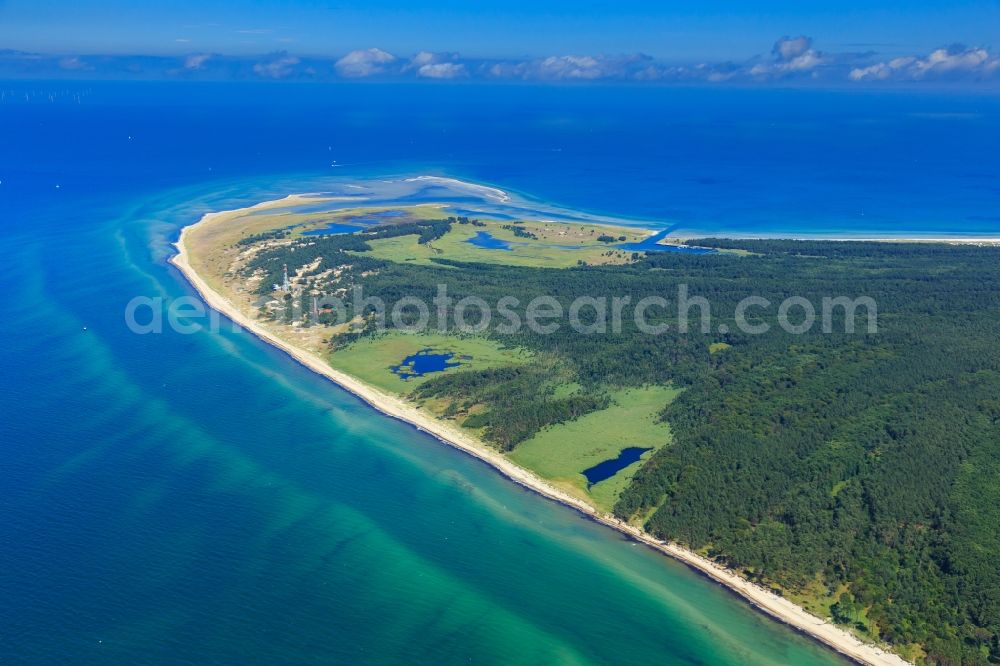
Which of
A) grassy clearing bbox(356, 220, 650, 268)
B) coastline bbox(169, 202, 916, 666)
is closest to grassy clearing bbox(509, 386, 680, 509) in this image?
coastline bbox(169, 202, 916, 666)

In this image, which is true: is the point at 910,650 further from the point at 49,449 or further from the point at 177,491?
the point at 49,449

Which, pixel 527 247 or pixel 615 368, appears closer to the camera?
pixel 615 368

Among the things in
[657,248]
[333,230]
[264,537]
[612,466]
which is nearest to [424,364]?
[612,466]

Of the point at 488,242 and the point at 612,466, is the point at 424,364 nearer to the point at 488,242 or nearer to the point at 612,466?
the point at 612,466

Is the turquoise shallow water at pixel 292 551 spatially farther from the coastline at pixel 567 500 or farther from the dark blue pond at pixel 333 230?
the dark blue pond at pixel 333 230

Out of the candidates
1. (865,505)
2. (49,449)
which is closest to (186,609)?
(49,449)

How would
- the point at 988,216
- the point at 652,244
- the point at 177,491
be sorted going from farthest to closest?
the point at 988,216, the point at 652,244, the point at 177,491
